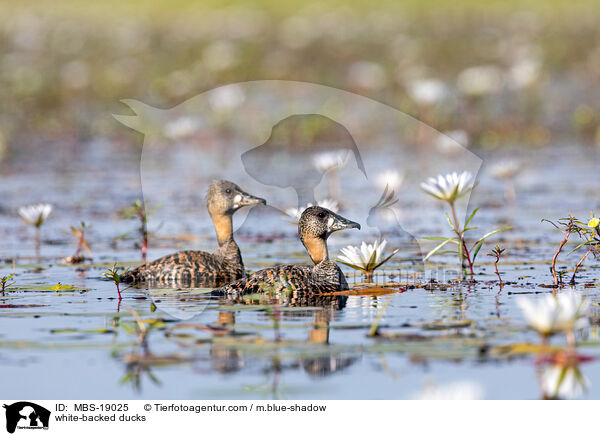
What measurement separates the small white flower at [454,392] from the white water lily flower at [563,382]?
0.33 m

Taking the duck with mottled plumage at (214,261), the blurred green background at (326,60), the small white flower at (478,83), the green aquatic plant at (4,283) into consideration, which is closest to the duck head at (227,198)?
the duck with mottled plumage at (214,261)

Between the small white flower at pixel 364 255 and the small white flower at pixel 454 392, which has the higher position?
the small white flower at pixel 364 255

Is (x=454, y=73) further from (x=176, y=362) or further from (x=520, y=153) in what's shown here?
(x=176, y=362)

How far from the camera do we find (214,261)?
33.6 feet

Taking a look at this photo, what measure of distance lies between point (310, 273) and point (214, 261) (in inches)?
59.5

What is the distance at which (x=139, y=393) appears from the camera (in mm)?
6086

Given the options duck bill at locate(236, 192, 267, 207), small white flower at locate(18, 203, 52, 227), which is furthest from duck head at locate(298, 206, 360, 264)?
small white flower at locate(18, 203, 52, 227)

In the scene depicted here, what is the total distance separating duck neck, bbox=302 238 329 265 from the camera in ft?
30.5

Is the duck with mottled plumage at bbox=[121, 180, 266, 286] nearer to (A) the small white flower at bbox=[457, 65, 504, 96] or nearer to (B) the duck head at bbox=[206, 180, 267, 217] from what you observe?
(B) the duck head at bbox=[206, 180, 267, 217]

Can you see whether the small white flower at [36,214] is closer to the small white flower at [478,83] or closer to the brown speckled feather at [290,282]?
the brown speckled feather at [290,282]

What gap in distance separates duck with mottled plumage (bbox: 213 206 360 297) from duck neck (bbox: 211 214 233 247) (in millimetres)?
→ 1549

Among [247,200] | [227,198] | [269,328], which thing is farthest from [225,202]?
[269,328]

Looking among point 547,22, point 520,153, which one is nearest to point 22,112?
point 520,153

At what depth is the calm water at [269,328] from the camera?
20.3ft
